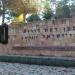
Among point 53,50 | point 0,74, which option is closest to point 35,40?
point 53,50

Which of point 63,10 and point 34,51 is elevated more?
point 63,10

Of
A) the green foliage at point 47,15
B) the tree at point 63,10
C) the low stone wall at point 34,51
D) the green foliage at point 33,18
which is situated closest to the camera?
the low stone wall at point 34,51

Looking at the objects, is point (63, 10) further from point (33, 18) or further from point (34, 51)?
point (34, 51)

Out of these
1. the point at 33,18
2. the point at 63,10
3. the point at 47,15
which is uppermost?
the point at 63,10

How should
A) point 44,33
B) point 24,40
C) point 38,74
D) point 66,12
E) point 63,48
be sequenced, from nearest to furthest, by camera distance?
point 38,74 → point 63,48 → point 44,33 → point 24,40 → point 66,12

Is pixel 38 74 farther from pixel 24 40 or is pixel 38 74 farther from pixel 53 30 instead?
pixel 24 40

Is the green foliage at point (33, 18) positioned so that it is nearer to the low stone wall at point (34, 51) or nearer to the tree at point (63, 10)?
the tree at point (63, 10)

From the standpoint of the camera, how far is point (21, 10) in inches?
760

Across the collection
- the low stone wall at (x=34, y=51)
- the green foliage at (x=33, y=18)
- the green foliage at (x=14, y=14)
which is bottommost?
the low stone wall at (x=34, y=51)

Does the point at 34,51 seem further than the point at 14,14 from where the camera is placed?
No

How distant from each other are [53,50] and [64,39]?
643 mm

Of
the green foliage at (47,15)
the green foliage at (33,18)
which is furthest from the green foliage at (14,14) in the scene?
the green foliage at (47,15)

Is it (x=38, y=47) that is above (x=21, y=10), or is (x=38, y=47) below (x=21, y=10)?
below

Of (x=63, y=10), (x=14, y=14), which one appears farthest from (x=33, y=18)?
(x=14, y=14)
